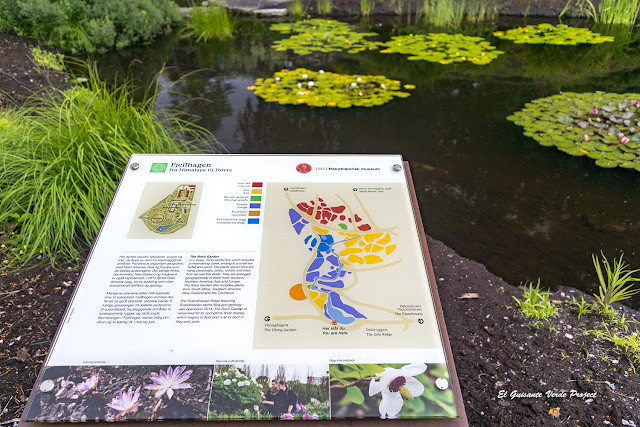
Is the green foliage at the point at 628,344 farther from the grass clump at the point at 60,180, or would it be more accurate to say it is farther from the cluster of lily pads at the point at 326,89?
the cluster of lily pads at the point at 326,89

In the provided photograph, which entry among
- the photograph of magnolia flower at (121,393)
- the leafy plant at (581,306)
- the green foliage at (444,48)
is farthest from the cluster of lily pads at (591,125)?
the photograph of magnolia flower at (121,393)

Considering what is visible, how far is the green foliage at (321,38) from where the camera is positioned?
5184 millimetres

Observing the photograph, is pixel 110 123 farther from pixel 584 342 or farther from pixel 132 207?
pixel 584 342

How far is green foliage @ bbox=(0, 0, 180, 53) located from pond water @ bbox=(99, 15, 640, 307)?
0.26 metres

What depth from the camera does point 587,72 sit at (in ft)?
15.1

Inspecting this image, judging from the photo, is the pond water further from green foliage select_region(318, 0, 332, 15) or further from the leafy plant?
green foliage select_region(318, 0, 332, 15)

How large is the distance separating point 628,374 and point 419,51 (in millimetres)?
4390

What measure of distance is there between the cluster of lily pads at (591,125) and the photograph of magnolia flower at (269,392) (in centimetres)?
294

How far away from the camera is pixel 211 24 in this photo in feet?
18.2

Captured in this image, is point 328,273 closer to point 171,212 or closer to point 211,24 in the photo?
point 171,212

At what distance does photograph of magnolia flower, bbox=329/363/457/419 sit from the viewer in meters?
0.94

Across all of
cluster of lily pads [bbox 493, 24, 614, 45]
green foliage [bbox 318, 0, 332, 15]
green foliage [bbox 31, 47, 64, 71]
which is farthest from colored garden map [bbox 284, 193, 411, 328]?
green foliage [bbox 318, 0, 332, 15]

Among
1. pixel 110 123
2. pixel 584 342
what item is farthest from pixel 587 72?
pixel 110 123

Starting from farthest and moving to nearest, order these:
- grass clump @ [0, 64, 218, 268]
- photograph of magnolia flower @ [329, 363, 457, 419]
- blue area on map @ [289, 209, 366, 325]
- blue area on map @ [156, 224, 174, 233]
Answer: grass clump @ [0, 64, 218, 268] < blue area on map @ [156, 224, 174, 233] < blue area on map @ [289, 209, 366, 325] < photograph of magnolia flower @ [329, 363, 457, 419]
